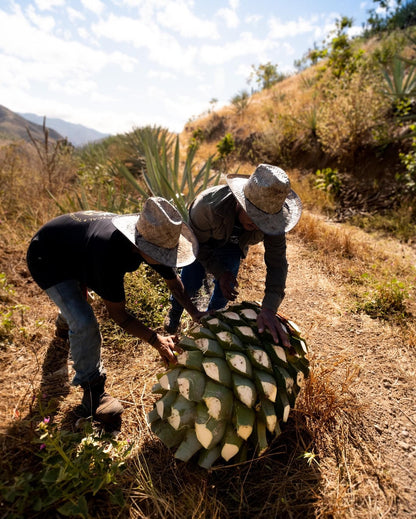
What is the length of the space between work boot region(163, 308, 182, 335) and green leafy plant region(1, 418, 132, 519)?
3.33ft

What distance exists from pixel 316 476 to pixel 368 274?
2.04 metres

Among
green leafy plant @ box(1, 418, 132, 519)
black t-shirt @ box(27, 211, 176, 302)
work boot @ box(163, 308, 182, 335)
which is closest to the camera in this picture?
green leafy plant @ box(1, 418, 132, 519)

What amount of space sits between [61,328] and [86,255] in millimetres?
906

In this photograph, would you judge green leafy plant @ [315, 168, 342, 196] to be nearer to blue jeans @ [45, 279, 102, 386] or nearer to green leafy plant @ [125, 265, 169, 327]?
green leafy plant @ [125, 265, 169, 327]

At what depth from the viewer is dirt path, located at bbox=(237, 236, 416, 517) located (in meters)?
1.25

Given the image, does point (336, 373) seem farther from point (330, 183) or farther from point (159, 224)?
point (330, 183)

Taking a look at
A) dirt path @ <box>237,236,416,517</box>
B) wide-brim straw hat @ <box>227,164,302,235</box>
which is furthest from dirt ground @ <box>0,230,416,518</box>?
wide-brim straw hat @ <box>227,164,302,235</box>

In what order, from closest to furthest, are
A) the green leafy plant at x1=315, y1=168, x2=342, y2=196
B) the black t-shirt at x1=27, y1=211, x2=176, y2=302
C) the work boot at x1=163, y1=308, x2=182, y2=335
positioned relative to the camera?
the black t-shirt at x1=27, y1=211, x2=176, y2=302 < the work boot at x1=163, y1=308, x2=182, y2=335 < the green leafy plant at x1=315, y1=168, x2=342, y2=196

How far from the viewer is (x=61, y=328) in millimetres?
2051

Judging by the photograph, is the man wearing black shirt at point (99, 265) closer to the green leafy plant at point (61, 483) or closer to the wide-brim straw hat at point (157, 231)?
the wide-brim straw hat at point (157, 231)

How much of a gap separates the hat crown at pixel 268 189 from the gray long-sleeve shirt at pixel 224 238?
227 millimetres

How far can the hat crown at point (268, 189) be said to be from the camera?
141 centimetres

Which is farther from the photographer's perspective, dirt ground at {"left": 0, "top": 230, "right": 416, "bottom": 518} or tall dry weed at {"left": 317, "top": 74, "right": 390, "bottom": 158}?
tall dry weed at {"left": 317, "top": 74, "right": 390, "bottom": 158}

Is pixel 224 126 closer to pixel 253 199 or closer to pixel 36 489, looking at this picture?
pixel 253 199
